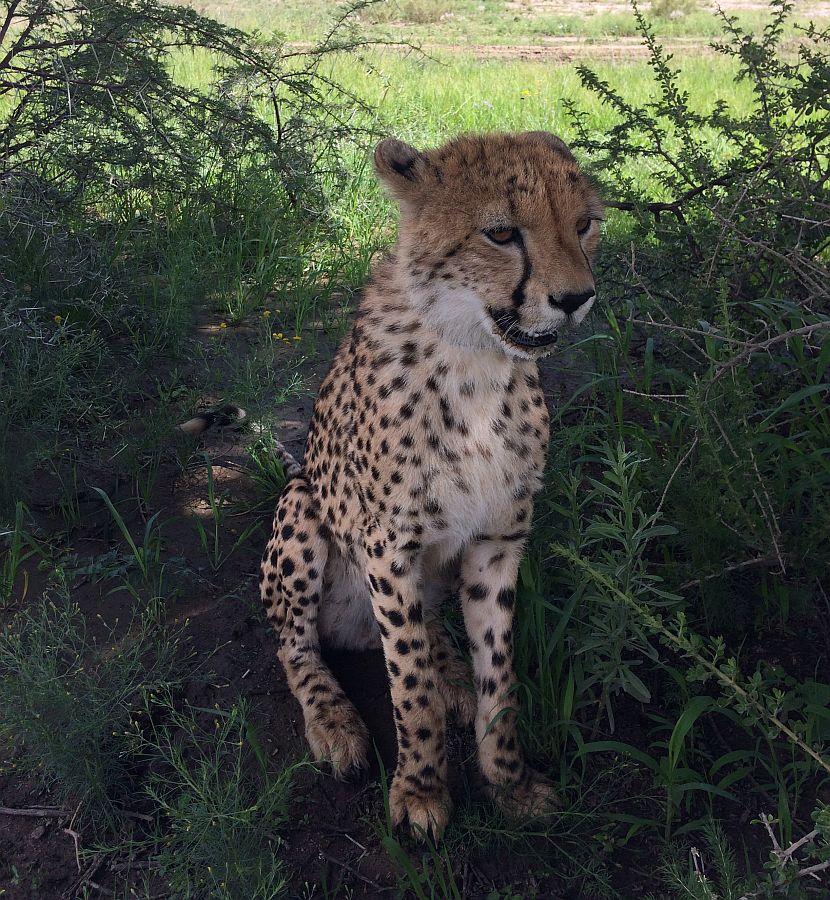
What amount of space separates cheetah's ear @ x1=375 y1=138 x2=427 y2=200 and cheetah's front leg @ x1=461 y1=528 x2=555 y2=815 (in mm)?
849

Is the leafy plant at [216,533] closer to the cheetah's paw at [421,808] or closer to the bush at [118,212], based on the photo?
the bush at [118,212]

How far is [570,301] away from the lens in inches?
76.7

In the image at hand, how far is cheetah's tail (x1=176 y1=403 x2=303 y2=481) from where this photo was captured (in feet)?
10.6

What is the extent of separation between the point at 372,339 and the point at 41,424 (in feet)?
4.25

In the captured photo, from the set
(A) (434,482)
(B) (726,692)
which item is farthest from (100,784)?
(B) (726,692)

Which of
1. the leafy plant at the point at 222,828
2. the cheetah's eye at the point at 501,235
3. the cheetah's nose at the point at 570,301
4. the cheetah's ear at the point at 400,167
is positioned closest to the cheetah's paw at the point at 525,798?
the leafy plant at the point at 222,828

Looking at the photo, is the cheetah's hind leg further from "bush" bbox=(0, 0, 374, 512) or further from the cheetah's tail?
"bush" bbox=(0, 0, 374, 512)

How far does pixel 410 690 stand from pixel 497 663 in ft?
0.74

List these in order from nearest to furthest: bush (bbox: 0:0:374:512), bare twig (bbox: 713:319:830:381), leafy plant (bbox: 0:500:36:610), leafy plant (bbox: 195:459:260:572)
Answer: bare twig (bbox: 713:319:830:381), leafy plant (bbox: 0:500:36:610), leafy plant (bbox: 195:459:260:572), bush (bbox: 0:0:374:512)

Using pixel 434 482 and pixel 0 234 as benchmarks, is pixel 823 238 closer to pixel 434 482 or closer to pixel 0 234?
pixel 434 482

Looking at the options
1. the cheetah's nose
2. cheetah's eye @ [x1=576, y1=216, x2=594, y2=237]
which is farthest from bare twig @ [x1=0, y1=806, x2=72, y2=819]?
cheetah's eye @ [x1=576, y1=216, x2=594, y2=237]

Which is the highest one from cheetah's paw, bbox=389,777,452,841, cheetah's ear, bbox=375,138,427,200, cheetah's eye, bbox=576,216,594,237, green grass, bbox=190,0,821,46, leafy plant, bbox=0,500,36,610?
green grass, bbox=190,0,821,46

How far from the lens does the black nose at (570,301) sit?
76.4 inches

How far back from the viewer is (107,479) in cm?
322
